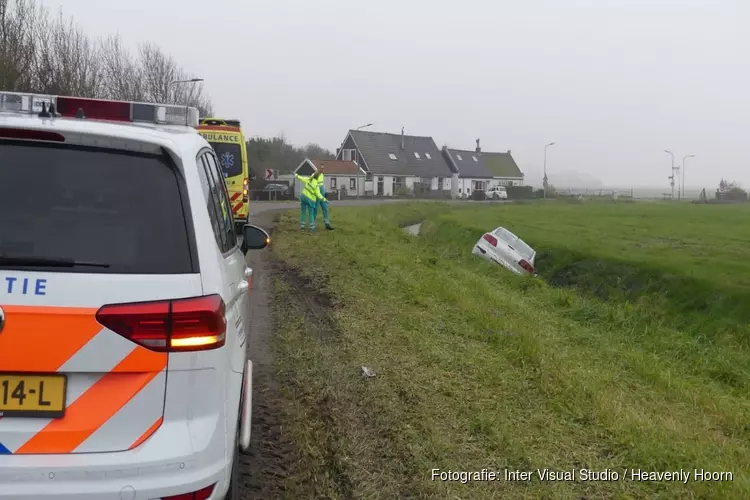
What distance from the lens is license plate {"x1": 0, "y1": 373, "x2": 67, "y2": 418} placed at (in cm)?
224

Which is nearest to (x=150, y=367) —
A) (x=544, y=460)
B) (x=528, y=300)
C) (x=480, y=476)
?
(x=480, y=476)

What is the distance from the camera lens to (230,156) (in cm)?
1655

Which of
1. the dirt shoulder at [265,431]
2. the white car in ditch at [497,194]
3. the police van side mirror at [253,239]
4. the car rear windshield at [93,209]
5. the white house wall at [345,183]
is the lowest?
the dirt shoulder at [265,431]

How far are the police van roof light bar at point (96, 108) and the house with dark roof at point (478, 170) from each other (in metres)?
70.8

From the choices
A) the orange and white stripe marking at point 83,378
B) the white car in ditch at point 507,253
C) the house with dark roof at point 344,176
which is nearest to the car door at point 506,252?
the white car in ditch at point 507,253

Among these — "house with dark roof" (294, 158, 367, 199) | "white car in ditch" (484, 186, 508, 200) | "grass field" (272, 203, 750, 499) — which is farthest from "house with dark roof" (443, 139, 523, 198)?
"grass field" (272, 203, 750, 499)

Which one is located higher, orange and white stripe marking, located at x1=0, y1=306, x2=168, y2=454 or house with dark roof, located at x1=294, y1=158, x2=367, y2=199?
house with dark roof, located at x1=294, y1=158, x2=367, y2=199

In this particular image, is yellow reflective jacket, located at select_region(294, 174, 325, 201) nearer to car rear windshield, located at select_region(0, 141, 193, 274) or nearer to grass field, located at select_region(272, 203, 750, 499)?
grass field, located at select_region(272, 203, 750, 499)

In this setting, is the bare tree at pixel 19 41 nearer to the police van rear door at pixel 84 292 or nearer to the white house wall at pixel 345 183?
the police van rear door at pixel 84 292

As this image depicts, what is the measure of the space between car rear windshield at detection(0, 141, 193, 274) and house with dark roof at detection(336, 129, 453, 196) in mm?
64775

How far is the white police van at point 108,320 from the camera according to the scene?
224 cm

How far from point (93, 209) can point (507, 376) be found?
401cm

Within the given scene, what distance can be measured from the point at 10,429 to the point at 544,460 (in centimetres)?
298

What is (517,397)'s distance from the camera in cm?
509
